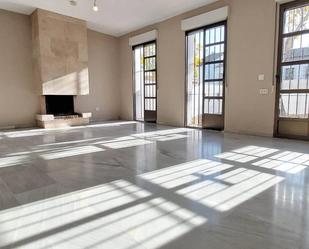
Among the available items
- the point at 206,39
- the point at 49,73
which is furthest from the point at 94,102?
the point at 206,39

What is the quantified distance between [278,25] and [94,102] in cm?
669

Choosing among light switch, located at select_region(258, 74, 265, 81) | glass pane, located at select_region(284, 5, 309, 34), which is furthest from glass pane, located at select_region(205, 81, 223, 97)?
glass pane, located at select_region(284, 5, 309, 34)

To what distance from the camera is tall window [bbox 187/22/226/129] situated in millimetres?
6246

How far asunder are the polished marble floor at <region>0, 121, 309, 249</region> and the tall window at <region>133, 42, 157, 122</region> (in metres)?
4.46

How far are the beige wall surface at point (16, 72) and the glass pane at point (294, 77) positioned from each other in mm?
7336

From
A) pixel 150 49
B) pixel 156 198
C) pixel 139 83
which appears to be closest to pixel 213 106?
pixel 150 49

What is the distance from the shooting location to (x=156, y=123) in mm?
8258

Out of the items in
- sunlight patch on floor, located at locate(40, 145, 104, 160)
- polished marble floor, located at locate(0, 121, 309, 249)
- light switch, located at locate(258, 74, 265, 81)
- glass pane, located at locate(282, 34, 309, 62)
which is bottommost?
polished marble floor, located at locate(0, 121, 309, 249)

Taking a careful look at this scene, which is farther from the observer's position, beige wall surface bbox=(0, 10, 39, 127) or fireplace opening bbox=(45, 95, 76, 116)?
fireplace opening bbox=(45, 95, 76, 116)

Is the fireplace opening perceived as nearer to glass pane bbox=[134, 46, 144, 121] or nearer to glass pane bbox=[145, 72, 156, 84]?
glass pane bbox=[134, 46, 144, 121]

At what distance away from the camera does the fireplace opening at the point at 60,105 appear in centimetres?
784

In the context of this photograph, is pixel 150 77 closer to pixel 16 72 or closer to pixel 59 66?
pixel 59 66

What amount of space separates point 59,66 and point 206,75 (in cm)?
463

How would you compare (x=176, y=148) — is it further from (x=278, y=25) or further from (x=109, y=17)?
(x=109, y=17)
